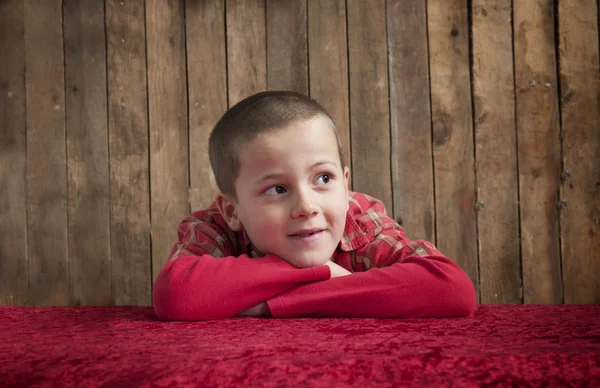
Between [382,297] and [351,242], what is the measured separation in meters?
0.29

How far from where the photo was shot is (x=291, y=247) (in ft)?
3.38

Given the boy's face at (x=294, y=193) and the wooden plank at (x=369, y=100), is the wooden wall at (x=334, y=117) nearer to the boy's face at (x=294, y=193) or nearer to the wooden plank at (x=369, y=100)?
the wooden plank at (x=369, y=100)

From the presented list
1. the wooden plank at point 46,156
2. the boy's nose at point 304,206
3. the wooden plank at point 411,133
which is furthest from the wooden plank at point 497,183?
the wooden plank at point 46,156

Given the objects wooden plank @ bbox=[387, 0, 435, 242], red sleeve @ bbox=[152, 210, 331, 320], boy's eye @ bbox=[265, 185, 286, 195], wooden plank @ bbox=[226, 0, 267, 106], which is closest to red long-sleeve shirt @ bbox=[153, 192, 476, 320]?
red sleeve @ bbox=[152, 210, 331, 320]

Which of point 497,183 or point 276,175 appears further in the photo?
point 497,183

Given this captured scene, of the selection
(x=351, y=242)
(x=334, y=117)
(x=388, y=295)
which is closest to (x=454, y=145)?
(x=334, y=117)

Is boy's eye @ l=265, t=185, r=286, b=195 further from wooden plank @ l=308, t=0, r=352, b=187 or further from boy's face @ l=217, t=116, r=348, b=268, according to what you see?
wooden plank @ l=308, t=0, r=352, b=187

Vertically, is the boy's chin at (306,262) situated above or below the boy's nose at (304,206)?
below

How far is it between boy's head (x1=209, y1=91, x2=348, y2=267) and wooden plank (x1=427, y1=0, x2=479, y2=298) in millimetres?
919

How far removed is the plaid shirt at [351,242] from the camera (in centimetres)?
113

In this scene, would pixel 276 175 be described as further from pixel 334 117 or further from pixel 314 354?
pixel 334 117

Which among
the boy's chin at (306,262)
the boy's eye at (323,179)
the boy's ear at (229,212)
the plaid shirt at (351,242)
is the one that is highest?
the boy's eye at (323,179)

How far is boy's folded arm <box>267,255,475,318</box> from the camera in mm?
916

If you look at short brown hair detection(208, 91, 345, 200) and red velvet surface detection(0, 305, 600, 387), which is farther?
short brown hair detection(208, 91, 345, 200)
